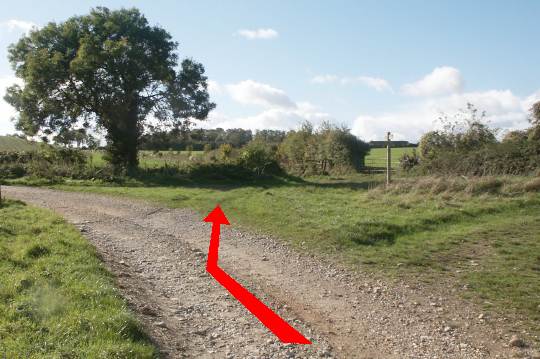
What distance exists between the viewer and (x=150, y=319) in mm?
5941

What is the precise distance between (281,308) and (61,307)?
2983mm

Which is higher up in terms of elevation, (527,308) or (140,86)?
(140,86)

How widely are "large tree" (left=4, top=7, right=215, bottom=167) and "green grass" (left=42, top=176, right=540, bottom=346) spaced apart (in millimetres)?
11402

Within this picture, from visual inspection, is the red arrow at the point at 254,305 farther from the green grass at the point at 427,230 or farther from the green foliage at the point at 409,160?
the green foliage at the point at 409,160

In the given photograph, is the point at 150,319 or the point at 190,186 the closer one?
the point at 150,319

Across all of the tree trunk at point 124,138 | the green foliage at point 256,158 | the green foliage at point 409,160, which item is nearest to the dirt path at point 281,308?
the green foliage at point 256,158

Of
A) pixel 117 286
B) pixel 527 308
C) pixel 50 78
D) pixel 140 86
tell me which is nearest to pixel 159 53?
pixel 140 86

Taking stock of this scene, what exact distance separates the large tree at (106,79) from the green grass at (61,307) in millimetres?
20119

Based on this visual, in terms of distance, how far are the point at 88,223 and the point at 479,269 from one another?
10.2m

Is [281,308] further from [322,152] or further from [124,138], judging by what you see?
[322,152]

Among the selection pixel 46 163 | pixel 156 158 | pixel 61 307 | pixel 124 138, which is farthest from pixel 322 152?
pixel 61 307

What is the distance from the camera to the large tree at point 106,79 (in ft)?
86.9

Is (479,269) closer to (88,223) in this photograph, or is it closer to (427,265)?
(427,265)

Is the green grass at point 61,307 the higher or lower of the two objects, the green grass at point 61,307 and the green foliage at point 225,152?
the lower
